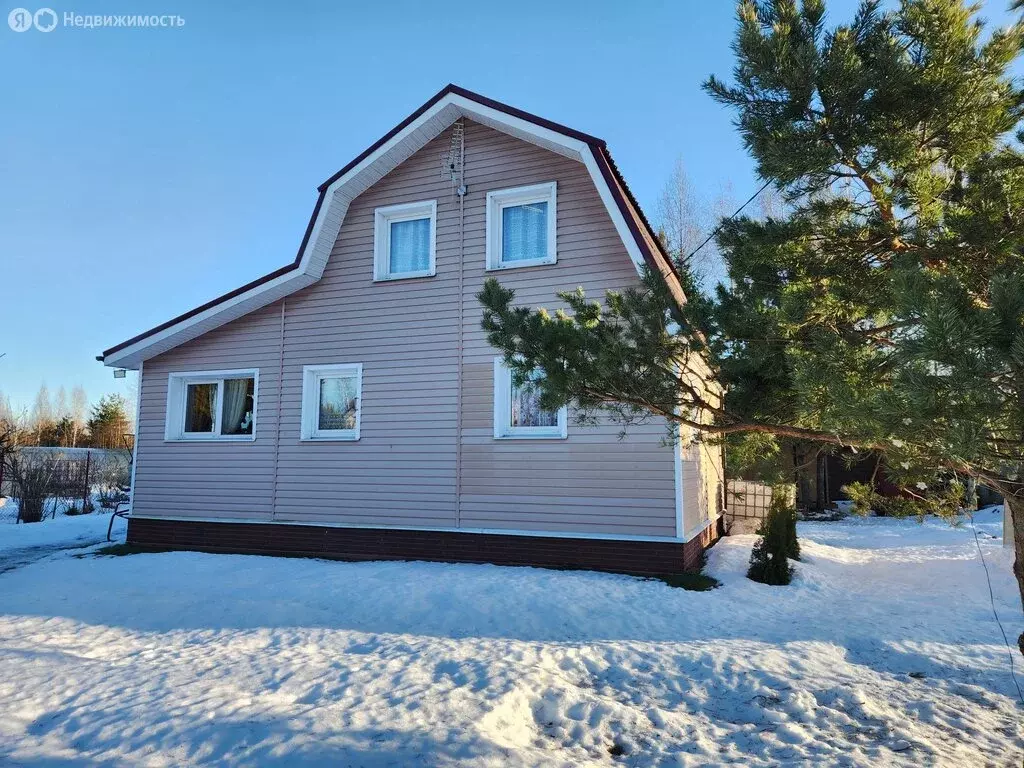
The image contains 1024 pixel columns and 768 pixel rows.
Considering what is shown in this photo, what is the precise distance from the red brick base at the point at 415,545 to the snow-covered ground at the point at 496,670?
422mm

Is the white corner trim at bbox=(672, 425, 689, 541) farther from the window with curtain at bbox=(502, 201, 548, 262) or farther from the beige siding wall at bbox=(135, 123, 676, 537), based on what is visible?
the window with curtain at bbox=(502, 201, 548, 262)

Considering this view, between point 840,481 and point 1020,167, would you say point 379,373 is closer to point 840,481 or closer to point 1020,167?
point 1020,167

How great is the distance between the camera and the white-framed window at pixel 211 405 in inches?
415

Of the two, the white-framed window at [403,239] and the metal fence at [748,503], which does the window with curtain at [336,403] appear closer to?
the white-framed window at [403,239]

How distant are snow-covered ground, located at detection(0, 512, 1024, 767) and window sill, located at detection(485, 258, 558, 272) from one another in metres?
4.19

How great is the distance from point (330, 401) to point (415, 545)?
108 inches

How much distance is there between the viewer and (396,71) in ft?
31.7

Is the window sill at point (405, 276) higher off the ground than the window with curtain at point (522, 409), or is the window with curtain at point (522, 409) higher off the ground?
the window sill at point (405, 276)

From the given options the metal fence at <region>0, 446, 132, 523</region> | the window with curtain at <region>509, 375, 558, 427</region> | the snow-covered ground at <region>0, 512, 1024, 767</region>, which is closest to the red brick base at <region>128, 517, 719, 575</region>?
the snow-covered ground at <region>0, 512, 1024, 767</region>

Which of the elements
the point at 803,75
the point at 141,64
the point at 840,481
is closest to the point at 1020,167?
the point at 803,75

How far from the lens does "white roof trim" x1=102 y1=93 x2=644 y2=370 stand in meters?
8.68

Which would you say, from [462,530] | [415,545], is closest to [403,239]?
[462,530]

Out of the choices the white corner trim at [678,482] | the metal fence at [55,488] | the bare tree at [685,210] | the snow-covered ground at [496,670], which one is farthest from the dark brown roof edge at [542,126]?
the bare tree at [685,210]

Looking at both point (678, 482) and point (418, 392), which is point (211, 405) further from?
point (678, 482)
